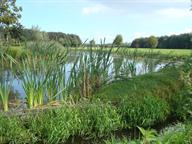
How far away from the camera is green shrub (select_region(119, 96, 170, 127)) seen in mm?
8148

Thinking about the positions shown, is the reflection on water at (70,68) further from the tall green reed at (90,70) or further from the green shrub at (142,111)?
the green shrub at (142,111)

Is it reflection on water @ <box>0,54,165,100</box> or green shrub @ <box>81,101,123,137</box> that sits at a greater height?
reflection on water @ <box>0,54,165,100</box>

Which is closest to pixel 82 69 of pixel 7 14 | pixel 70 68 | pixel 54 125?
pixel 70 68

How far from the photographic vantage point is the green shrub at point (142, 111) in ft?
26.7

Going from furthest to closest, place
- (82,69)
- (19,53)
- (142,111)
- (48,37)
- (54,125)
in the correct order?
(48,37)
(19,53)
(82,69)
(142,111)
(54,125)

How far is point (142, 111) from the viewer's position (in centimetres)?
834

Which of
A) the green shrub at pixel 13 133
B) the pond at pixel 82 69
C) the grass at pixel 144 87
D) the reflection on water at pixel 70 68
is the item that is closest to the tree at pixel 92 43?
the pond at pixel 82 69

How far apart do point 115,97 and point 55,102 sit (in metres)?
1.28

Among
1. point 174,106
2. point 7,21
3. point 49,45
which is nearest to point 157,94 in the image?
point 174,106

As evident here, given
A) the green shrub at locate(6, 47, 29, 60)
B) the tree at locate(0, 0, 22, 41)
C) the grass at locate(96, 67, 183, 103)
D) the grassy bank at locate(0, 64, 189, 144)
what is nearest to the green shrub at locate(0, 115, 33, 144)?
the grassy bank at locate(0, 64, 189, 144)

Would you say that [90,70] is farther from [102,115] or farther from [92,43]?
[102,115]

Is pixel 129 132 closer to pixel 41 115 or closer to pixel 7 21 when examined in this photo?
pixel 41 115

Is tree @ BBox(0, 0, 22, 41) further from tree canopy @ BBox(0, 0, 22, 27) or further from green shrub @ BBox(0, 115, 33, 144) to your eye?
green shrub @ BBox(0, 115, 33, 144)

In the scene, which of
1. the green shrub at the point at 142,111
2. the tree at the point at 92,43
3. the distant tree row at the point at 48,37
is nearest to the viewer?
the green shrub at the point at 142,111
